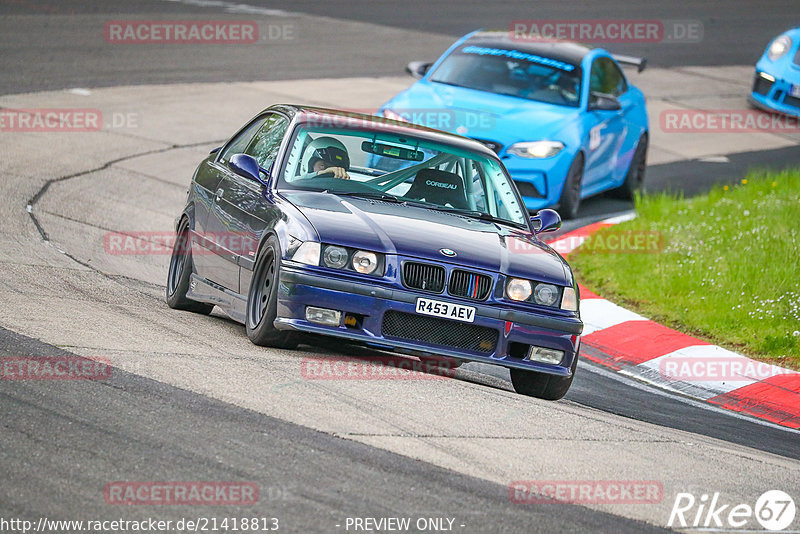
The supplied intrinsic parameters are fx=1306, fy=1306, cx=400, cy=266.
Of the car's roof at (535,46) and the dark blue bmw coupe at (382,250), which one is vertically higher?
the car's roof at (535,46)

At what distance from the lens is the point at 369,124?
28.9 ft

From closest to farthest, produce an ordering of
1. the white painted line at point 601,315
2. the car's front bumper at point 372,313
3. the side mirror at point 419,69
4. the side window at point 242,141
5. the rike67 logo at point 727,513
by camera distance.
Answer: the rike67 logo at point 727,513
the car's front bumper at point 372,313
the side window at point 242,141
the white painted line at point 601,315
the side mirror at point 419,69

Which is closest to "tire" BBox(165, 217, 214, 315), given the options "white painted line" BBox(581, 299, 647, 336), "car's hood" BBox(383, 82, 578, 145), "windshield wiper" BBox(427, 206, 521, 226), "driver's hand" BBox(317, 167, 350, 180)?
"driver's hand" BBox(317, 167, 350, 180)

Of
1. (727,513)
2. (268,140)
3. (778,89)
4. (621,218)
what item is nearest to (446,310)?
(727,513)

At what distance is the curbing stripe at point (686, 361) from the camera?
9.12 metres

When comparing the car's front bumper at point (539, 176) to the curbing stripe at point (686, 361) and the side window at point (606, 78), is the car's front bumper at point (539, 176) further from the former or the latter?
the curbing stripe at point (686, 361)

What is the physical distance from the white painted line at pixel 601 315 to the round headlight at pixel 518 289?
10.2 ft

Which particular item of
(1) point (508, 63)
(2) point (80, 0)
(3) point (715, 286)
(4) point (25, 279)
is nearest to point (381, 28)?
(2) point (80, 0)

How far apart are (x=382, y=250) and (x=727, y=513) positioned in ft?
8.33

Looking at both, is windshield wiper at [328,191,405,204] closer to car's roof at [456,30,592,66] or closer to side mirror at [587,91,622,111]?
side mirror at [587,91,622,111]

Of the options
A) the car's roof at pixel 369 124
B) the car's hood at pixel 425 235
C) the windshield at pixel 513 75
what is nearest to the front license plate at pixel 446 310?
the car's hood at pixel 425 235

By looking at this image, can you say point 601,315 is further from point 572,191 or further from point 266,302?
point 266,302

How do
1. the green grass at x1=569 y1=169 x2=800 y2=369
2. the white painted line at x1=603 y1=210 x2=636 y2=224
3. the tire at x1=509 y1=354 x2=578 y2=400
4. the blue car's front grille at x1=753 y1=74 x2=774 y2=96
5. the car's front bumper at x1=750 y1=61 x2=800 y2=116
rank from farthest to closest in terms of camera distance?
1. the blue car's front grille at x1=753 y1=74 x2=774 y2=96
2. the car's front bumper at x1=750 y1=61 x2=800 y2=116
3. the white painted line at x1=603 y1=210 x2=636 y2=224
4. the green grass at x1=569 y1=169 x2=800 y2=369
5. the tire at x1=509 y1=354 x2=578 y2=400

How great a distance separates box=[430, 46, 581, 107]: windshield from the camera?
14.5 meters
